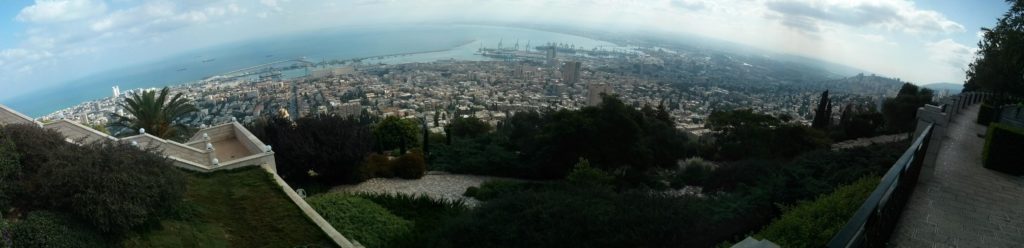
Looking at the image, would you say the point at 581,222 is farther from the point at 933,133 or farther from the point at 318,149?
the point at 318,149

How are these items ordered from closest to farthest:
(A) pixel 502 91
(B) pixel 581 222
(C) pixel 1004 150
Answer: (B) pixel 581 222 < (C) pixel 1004 150 < (A) pixel 502 91

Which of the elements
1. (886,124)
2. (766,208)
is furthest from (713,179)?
(886,124)

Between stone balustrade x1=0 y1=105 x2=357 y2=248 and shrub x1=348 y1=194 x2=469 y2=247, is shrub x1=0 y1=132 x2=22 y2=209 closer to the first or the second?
stone balustrade x1=0 y1=105 x2=357 y2=248

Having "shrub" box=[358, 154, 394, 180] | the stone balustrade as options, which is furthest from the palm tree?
"shrub" box=[358, 154, 394, 180]

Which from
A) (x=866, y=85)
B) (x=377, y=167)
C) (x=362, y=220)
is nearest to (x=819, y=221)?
(x=362, y=220)

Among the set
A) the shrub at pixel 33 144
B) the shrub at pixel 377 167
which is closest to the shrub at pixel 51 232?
the shrub at pixel 33 144

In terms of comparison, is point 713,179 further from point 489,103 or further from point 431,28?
point 431,28

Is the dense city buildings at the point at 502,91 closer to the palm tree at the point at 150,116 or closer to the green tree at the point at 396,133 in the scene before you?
the green tree at the point at 396,133
